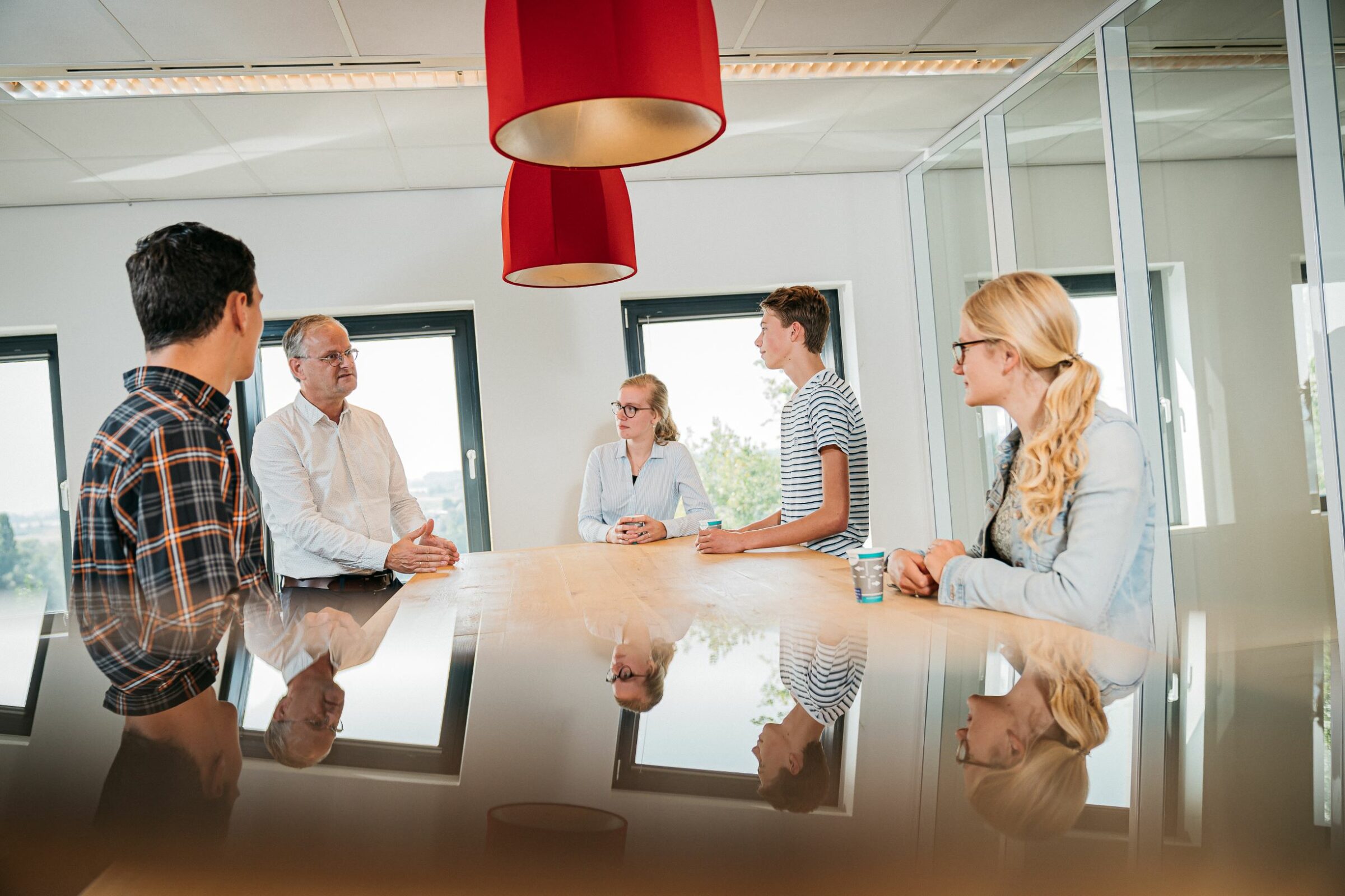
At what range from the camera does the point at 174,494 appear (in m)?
1.26

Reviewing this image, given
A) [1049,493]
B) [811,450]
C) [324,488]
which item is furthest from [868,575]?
[324,488]

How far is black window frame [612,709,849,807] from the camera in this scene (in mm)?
527

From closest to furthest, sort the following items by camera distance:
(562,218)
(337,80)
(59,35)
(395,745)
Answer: (395,745)
(562,218)
(59,35)
(337,80)

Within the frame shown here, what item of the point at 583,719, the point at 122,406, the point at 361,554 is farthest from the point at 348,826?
the point at 361,554

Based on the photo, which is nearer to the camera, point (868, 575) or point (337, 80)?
point (868, 575)

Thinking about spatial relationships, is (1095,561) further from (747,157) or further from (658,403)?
(747,157)

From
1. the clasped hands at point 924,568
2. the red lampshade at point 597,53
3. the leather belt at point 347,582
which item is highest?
the red lampshade at point 597,53

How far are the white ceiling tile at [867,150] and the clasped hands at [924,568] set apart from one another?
11.5ft

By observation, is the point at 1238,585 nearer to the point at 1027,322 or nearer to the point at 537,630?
the point at 1027,322

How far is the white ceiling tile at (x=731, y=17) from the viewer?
127 inches

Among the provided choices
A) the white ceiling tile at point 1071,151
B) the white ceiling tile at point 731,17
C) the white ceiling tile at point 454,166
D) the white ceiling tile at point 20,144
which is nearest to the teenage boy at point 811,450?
the white ceiling tile at point 731,17

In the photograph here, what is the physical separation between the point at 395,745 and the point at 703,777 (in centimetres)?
24

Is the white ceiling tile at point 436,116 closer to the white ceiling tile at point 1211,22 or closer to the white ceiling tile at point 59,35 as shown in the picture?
the white ceiling tile at point 59,35

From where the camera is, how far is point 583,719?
2.40 feet
